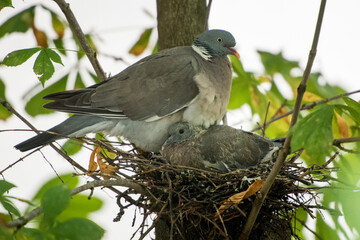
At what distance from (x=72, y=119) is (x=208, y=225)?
4.19 feet

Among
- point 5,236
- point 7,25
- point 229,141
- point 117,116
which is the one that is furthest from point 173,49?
point 5,236

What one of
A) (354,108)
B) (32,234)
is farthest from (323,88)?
(32,234)

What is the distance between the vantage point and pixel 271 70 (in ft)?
10.7

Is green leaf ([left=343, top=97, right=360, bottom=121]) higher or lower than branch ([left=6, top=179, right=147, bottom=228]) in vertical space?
higher

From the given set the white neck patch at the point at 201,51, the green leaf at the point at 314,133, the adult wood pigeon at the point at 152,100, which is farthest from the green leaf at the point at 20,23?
the green leaf at the point at 314,133

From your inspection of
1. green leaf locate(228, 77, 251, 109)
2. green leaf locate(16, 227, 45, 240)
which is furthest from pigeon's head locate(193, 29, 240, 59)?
green leaf locate(16, 227, 45, 240)

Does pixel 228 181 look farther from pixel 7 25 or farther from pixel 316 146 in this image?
pixel 7 25

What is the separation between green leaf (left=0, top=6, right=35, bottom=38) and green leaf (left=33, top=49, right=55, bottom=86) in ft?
2.50

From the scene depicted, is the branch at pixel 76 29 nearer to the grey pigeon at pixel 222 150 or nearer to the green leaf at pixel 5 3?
the green leaf at pixel 5 3

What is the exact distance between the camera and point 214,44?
374 cm

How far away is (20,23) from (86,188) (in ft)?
5.40

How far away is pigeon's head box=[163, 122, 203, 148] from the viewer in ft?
10.8

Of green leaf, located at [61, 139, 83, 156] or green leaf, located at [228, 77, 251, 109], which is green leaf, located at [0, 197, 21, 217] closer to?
green leaf, located at [61, 139, 83, 156]

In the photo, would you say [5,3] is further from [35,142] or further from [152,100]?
[152,100]
